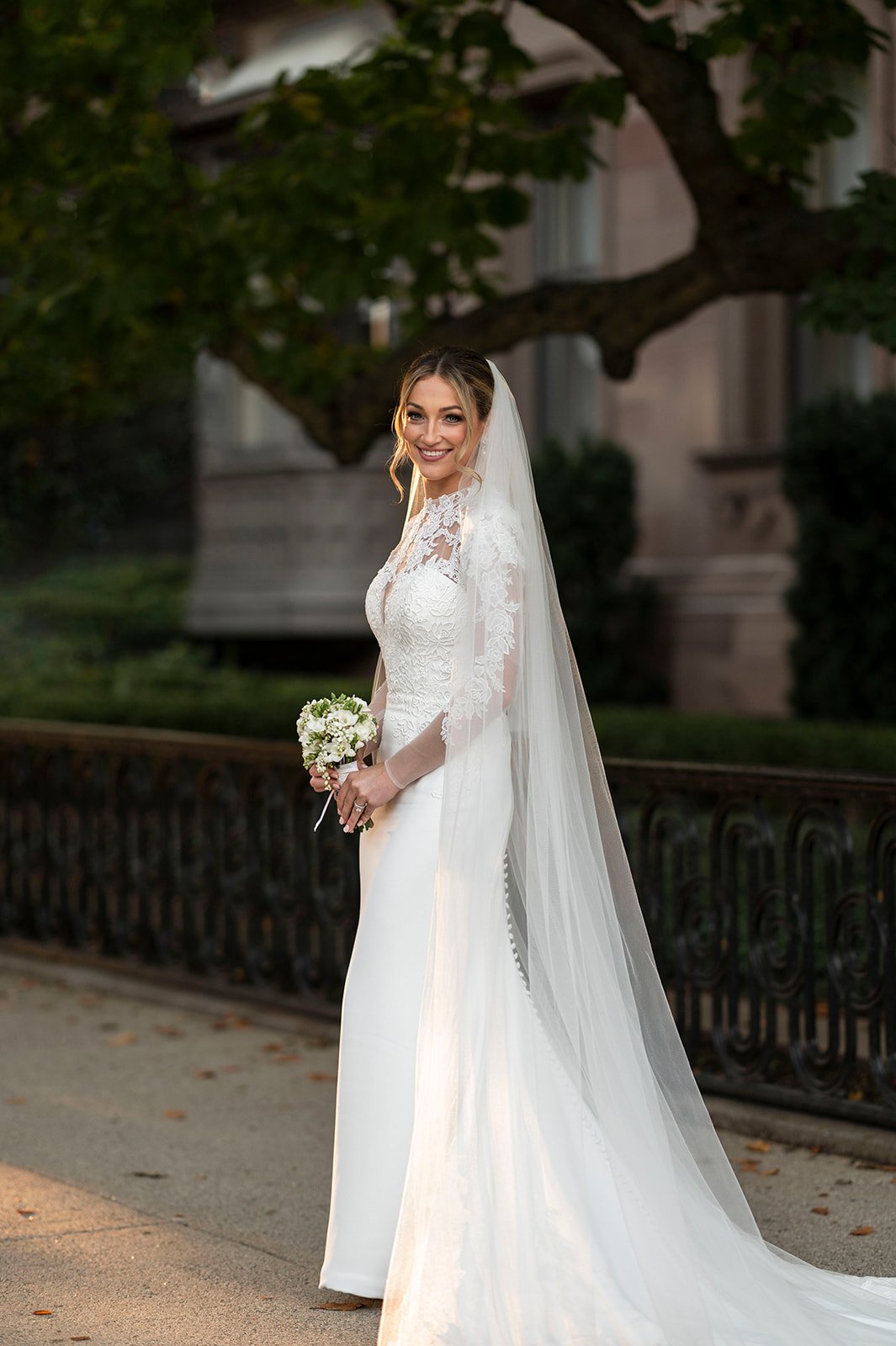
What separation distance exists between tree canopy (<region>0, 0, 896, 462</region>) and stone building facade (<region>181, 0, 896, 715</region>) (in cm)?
335

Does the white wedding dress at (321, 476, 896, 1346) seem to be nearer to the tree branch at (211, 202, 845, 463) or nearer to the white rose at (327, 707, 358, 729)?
the white rose at (327, 707, 358, 729)

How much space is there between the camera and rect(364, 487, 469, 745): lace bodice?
4.49m

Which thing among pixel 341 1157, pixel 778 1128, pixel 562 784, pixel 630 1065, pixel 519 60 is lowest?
pixel 778 1128

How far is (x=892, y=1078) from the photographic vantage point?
595 cm

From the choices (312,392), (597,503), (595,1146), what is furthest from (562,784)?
(597,503)

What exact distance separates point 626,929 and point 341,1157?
95 cm

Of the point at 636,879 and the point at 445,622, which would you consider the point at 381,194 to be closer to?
the point at 636,879

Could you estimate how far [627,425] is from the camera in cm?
1476

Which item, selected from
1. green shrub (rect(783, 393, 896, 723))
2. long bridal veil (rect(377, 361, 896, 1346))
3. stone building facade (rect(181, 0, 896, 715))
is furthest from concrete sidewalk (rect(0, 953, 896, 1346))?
stone building facade (rect(181, 0, 896, 715))

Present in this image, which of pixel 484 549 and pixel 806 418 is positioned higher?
pixel 806 418

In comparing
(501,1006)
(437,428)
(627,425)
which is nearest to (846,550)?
(627,425)

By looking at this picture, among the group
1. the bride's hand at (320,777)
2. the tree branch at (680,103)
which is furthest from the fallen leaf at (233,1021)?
the tree branch at (680,103)

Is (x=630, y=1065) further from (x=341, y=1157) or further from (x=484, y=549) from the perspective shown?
(x=484, y=549)

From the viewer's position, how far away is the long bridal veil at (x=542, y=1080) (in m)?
4.05
